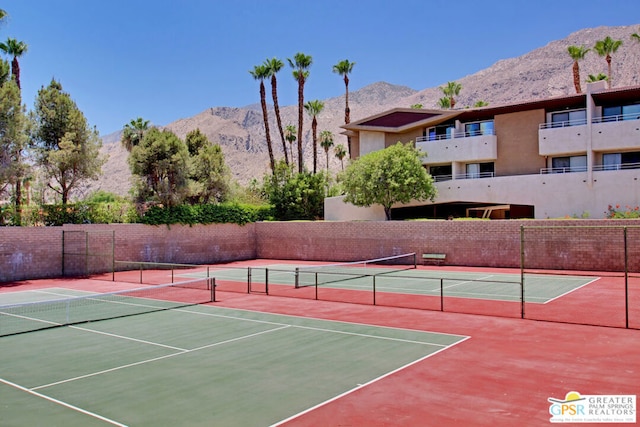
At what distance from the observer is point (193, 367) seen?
11.6m

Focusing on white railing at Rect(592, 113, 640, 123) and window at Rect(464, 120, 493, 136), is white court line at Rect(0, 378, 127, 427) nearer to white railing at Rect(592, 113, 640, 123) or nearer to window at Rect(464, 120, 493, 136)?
white railing at Rect(592, 113, 640, 123)

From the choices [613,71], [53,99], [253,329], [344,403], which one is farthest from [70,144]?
[613,71]

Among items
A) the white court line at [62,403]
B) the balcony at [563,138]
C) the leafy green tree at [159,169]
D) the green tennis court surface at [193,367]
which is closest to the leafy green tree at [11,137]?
the leafy green tree at [159,169]

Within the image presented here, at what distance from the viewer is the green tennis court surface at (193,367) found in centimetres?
887

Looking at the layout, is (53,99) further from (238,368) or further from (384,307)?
(238,368)

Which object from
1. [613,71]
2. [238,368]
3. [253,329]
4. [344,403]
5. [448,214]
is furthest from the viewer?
[613,71]

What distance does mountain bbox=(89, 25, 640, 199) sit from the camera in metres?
140

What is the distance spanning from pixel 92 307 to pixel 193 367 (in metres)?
11.2

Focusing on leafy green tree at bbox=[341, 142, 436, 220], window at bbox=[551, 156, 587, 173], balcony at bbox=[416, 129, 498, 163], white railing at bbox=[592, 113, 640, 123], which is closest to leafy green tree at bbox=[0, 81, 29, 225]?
leafy green tree at bbox=[341, 142, 436, 220]

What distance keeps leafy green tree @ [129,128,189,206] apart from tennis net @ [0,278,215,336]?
15.8 metres

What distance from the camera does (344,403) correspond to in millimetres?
9070

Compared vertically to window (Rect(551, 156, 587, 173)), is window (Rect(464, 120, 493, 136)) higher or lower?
higher

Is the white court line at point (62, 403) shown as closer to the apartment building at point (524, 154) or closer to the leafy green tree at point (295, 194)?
the apartment building at point (524, 154)

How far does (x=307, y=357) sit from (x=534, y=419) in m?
5.49
